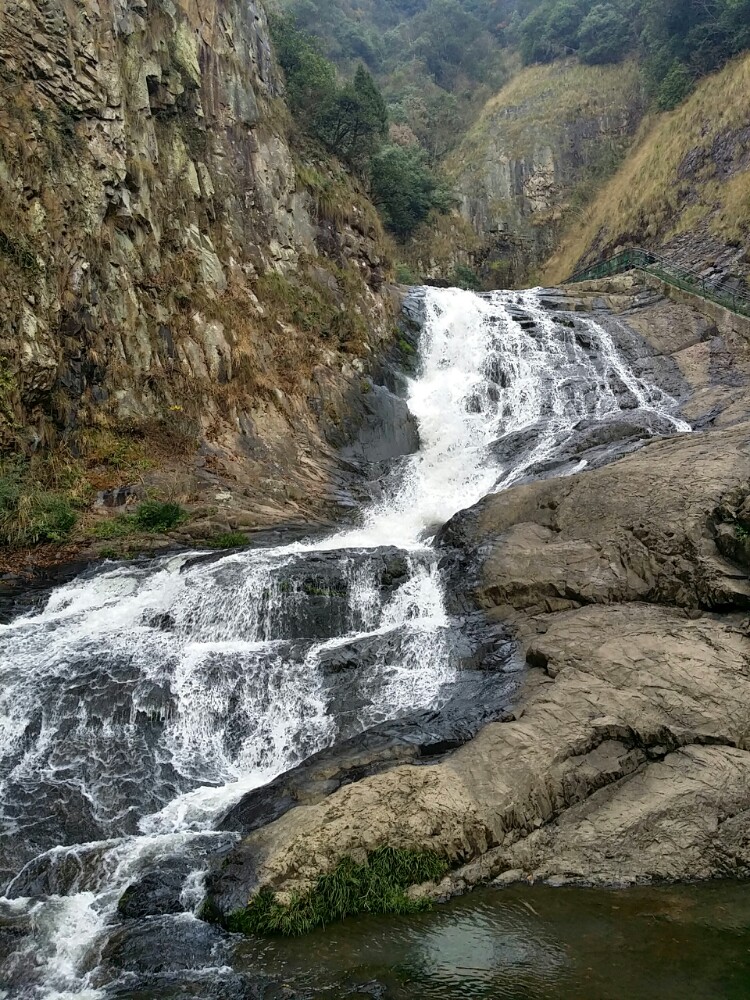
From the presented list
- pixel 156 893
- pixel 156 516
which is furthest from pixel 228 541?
pixel 156 893

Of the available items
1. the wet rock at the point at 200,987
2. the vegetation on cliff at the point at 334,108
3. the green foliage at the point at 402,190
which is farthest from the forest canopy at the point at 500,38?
the wet rock at the point at 200,987

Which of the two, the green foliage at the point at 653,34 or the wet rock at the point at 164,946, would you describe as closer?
the wet rock at the point at 164,946

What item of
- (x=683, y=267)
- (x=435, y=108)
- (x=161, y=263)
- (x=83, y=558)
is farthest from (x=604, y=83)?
(x=83, y=558)

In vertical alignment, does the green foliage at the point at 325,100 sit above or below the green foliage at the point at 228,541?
above

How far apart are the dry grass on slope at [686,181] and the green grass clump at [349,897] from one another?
28756mm

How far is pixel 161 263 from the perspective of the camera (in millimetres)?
19422

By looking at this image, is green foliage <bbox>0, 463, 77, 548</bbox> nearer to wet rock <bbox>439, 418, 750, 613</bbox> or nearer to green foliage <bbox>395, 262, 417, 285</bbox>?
wet rock <bbox>439, 418, 750, 613</bbox>

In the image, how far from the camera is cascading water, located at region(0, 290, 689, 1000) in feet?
25.6

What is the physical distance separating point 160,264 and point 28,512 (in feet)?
27.4

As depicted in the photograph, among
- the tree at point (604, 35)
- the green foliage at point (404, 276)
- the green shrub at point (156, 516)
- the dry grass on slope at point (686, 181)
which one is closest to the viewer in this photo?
the green shrub at point (156, 516)

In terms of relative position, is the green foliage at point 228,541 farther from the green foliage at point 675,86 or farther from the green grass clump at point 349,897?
the green foliage at point 675,86

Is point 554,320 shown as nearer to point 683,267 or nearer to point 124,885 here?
point 683,267

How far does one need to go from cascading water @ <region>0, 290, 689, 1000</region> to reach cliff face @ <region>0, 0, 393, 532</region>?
4.64m

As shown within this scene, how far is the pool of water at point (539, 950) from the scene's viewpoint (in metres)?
5.39
